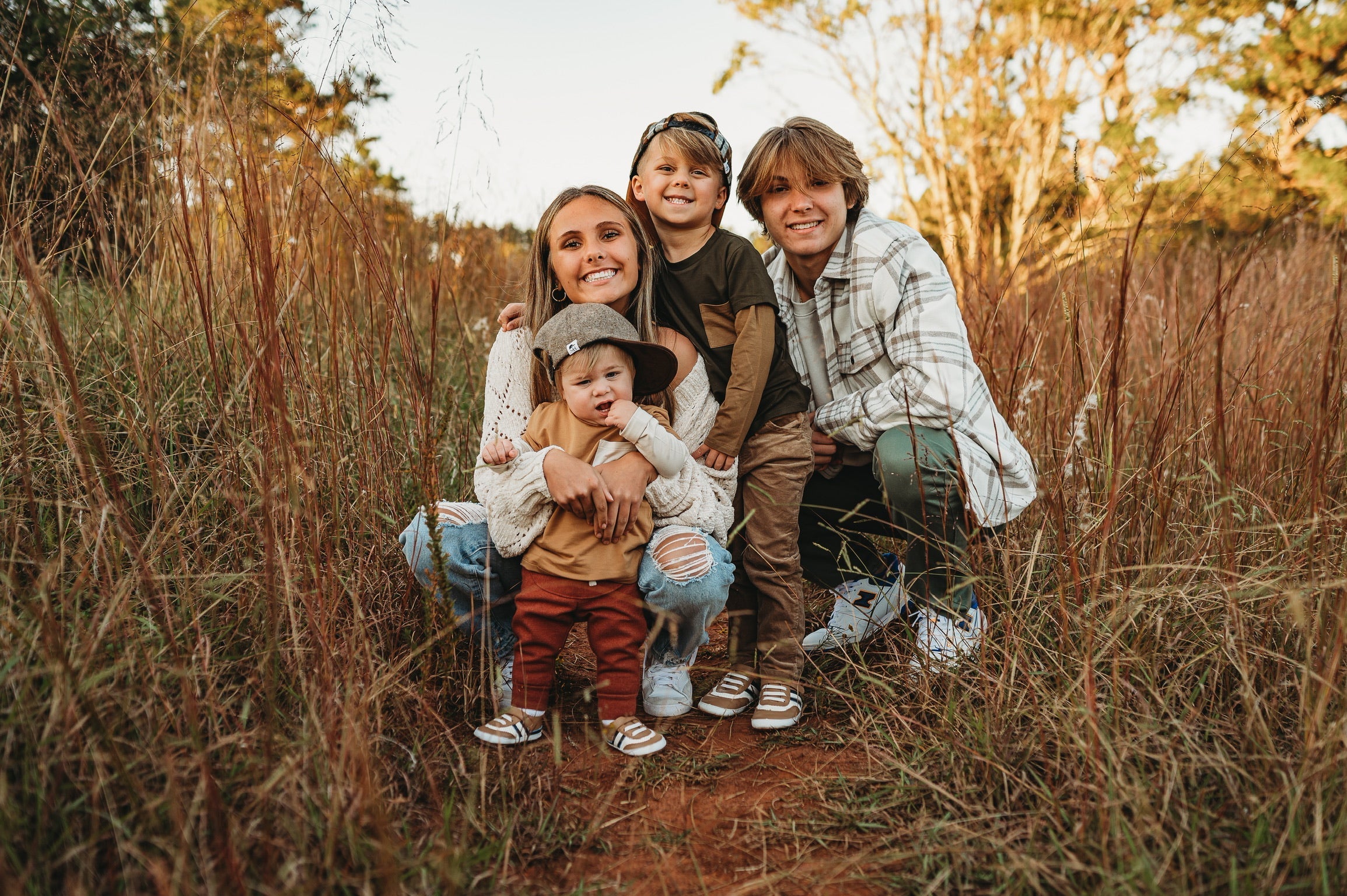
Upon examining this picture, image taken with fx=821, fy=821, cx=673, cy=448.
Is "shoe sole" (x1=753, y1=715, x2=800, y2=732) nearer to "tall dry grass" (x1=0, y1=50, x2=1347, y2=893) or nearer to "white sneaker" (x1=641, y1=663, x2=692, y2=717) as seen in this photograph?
"tall dry grass" (x1=0, y1=50, x2=1347, y2=893)

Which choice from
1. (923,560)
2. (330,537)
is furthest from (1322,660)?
(330,537)

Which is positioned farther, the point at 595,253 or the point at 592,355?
the point at 595,253

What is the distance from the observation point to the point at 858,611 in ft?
9.09

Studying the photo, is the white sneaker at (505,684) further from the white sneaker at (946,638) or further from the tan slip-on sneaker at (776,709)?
the white sneaker at (946,638)

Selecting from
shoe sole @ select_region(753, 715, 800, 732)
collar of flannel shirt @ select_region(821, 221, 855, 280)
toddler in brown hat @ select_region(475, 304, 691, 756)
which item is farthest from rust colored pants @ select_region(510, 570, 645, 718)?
collar of flannel shirt @ select_region(821, 221, 855, 280)

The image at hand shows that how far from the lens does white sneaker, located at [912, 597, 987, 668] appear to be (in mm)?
1932

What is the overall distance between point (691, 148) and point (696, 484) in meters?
0.93

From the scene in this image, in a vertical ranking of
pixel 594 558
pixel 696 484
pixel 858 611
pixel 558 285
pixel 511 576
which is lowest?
pixel 858 611

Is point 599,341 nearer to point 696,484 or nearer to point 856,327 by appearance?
point 696,484

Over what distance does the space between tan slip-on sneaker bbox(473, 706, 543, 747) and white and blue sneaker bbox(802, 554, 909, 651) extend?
0.94m

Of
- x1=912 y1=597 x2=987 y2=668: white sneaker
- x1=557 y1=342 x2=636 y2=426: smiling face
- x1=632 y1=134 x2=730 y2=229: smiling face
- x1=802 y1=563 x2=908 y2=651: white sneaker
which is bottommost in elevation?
x1=802 y1=563 x2=908 y2=651: white sneaker

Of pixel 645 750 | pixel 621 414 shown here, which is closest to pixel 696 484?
pixel 621 414

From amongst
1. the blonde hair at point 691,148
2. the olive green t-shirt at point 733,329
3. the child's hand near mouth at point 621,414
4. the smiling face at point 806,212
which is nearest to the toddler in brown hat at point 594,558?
the child's hand near mouth at point 621,414

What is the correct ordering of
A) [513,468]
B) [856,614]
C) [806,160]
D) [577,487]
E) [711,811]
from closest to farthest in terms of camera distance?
[711,811] < [577,487] < [513,468] < [806,160] < [856,614]
